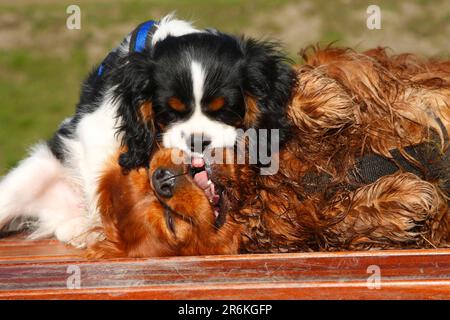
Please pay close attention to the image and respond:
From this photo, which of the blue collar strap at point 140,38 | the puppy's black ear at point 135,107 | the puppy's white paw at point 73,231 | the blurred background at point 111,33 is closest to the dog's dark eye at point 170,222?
the puppy's black ear at point 135,107


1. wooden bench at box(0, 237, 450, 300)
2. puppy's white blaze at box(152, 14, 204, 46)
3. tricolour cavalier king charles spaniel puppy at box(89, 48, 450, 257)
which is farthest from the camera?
puppy's white blaze at box(152, 14, 204, 46)

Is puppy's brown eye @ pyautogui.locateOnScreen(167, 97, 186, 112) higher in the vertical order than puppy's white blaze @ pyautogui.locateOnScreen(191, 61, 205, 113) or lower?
lower

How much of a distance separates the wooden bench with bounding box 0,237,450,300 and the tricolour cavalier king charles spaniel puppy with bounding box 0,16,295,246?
570mm

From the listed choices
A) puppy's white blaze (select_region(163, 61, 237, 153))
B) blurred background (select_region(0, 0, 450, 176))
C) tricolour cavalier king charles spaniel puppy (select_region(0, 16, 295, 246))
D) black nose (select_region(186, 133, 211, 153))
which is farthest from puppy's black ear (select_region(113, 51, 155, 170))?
blurred background (select_region(0, 0, 450, 176))

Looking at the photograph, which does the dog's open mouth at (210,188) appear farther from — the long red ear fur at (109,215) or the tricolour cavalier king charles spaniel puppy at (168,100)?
the long red ear fur at (109,215)

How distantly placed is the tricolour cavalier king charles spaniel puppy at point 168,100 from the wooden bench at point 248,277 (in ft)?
→ 1.87

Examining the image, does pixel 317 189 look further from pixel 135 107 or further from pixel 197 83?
pixel 135 107

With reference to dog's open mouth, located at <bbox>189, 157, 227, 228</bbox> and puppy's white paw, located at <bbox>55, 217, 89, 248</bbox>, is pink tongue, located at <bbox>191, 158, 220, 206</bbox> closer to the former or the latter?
dog's open mouth, located at <bbox>189, 157, 227, 228</bbox>

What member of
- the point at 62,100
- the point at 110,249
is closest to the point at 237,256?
the point at 110,249

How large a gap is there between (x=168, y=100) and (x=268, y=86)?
0.46 meters

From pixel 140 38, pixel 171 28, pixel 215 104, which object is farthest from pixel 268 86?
pixel 140 38

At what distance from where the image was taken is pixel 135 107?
3896 millimetres

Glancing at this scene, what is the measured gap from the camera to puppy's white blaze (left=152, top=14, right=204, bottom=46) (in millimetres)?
4180

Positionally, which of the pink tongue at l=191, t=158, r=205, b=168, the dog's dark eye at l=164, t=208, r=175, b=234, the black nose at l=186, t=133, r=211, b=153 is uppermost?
the black nose at l=186, t=133, r=211, b=153
